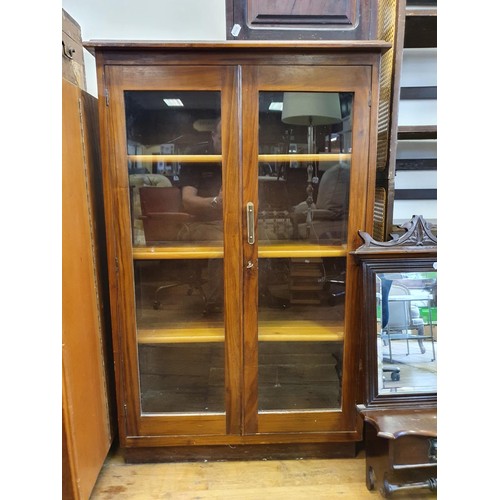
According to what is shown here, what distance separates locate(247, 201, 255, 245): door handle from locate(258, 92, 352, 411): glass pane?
6 centimetres

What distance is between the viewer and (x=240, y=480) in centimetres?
140

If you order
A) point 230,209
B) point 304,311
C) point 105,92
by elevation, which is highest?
point 105,92

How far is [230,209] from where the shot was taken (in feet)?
4.36

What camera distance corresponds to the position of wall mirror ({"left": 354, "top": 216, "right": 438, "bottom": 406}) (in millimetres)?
1337

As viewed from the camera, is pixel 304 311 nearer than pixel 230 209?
No

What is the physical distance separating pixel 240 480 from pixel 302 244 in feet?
3.13

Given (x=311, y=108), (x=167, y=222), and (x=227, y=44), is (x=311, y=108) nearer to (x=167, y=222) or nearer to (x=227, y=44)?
(x=227, y=44)

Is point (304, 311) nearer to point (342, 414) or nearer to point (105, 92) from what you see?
point (342, 414)

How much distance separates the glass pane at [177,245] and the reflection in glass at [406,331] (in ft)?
2.05

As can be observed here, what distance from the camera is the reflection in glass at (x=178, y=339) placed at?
1.44m

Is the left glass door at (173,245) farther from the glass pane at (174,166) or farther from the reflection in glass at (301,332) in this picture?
the reflection in glass at (301,332)
